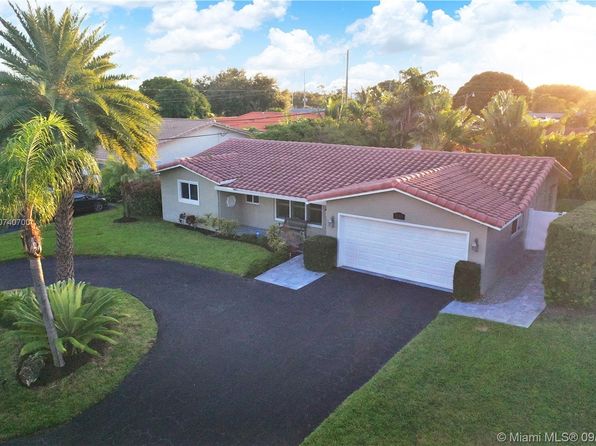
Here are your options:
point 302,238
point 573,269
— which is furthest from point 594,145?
point 302,238

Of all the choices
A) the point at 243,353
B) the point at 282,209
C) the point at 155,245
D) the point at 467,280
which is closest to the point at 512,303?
the point at 467,280

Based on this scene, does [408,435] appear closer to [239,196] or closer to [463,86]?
[239,196]

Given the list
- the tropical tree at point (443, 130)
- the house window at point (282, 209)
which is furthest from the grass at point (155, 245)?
the tropical tree at point (443, 130)

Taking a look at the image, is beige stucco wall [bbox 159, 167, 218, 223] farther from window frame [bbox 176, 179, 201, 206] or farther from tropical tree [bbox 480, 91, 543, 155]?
tropical tree [bbox 480, 91, 543, 155]

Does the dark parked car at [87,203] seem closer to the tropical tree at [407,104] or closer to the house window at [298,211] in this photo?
the house window at [298,211]

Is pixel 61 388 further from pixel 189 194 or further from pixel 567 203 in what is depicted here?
pixel 567 203
